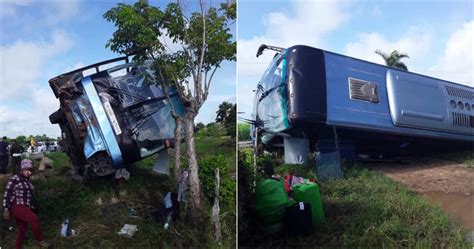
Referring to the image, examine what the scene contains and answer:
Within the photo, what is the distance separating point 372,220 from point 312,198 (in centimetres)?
49

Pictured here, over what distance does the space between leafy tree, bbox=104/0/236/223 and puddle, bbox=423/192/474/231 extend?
1.95m

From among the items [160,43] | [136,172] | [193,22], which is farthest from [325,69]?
[136,172]

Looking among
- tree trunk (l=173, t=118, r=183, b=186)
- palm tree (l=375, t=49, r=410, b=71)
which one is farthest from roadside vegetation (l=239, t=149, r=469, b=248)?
palm tree (l=375, t=49, r=410, b=71)

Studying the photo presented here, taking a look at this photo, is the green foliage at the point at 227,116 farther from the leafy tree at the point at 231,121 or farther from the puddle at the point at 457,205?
the puddle at the point at 457,205

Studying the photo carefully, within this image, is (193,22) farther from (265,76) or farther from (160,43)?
(265,76)

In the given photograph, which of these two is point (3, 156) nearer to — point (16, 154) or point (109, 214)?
point (16, 154)

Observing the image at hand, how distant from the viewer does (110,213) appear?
3.21 metres

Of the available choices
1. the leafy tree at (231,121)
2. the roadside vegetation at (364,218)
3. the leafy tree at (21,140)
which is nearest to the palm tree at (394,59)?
the roadside vegetation at (364,218)

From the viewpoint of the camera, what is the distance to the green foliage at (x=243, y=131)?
3104mm

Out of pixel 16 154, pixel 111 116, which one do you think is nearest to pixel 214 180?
pixel 111 116

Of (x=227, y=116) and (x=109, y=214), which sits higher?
(x=227, y=116)

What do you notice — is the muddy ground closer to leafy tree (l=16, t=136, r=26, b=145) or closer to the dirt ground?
the dirt ground

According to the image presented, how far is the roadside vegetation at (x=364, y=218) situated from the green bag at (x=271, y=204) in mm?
55

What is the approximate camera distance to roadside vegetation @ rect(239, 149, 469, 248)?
3.07 metres
